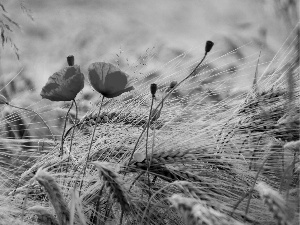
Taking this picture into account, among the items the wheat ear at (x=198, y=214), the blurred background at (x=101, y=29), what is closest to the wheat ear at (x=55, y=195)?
the wheat ear at (x=198, y=214)

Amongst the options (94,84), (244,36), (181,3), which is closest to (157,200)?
(94,84)

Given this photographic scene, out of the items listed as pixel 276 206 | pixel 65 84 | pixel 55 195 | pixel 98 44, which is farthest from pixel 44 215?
pixel 98 44

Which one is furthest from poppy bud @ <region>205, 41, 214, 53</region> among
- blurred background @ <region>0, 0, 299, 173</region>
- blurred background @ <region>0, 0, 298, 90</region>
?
blurred background @ <region>0, 0, 298, 90</region>

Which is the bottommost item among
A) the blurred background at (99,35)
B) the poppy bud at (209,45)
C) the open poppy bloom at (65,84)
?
the open poppy bloom at (65,84)

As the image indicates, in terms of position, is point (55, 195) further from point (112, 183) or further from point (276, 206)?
point (276, 206)

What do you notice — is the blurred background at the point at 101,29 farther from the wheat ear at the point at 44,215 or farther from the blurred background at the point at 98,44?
the wheat ear at the point at 44,215
